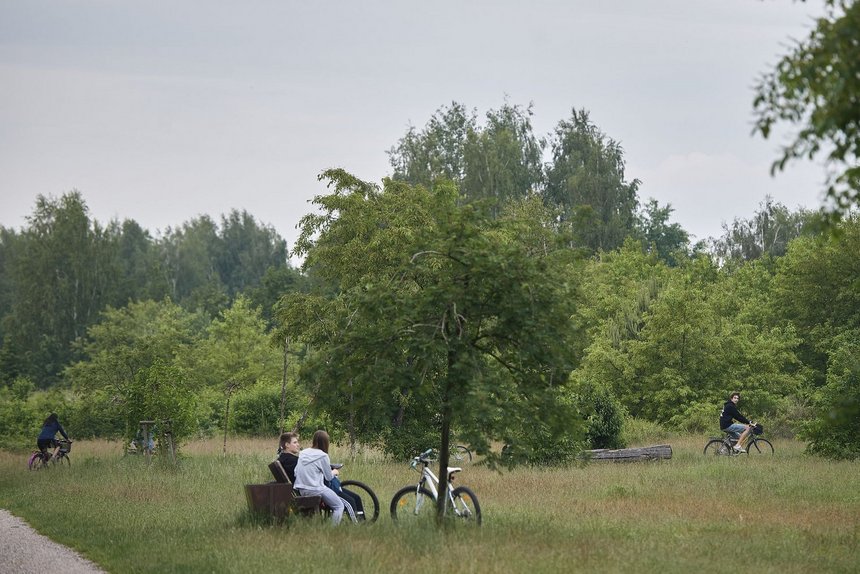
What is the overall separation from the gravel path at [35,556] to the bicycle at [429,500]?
401 centimetres

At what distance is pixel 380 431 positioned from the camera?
88.7ft

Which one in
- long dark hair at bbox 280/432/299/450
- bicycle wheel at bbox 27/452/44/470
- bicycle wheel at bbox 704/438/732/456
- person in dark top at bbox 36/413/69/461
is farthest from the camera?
bicycle wheel at bbox 27/452/44/470

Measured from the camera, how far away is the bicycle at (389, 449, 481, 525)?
1430 centimetres

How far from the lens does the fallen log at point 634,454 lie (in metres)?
27.4

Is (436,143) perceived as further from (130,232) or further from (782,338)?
(130,232)

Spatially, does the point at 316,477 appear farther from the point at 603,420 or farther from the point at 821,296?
the point at 821,296

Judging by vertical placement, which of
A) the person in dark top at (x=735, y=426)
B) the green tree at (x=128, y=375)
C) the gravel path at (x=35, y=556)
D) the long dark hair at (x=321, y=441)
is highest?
the green tree at (x=128, y=375)

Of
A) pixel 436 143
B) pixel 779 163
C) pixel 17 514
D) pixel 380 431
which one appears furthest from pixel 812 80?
pixel 436 143

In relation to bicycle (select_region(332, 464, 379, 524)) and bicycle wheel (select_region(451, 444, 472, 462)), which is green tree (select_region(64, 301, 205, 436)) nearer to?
bicycle wheel (select_region(451, 444, 472, 462))

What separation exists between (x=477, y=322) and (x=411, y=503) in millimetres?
3013

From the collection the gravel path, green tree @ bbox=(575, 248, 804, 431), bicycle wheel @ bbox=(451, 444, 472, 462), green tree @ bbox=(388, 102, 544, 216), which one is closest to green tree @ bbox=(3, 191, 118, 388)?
green tree @ bbox=(388, 102, 544, 216)

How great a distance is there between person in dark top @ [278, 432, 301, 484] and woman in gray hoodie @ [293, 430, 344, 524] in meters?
0.63

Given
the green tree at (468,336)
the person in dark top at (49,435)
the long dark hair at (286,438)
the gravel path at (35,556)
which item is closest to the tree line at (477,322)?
the green tree at (468,336)

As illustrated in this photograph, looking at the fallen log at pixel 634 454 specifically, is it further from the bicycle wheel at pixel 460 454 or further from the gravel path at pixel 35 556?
the gravel path at pixel 35 556
